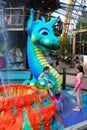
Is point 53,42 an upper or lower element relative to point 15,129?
upper

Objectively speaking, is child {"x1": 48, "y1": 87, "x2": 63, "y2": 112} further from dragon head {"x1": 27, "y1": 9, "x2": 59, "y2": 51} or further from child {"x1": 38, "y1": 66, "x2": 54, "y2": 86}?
dragon head {"x1": 27, "y1": 9, "x2": 59, "y2": 51}

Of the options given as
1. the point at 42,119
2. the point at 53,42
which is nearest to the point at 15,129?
the point at 42,119

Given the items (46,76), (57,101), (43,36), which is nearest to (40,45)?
(43,36)

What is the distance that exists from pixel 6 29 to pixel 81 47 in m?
25.4

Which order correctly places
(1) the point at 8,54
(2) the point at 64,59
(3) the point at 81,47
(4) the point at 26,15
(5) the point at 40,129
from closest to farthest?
(5) the point at 40,129 → (4) the point at 26,15 → (1) the point at 8,54 → (2) the point at 64,59 → (3) the point at 81,47

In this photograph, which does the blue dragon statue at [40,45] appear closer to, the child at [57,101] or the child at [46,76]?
the child at [46,76]

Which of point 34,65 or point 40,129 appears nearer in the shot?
point 40,129

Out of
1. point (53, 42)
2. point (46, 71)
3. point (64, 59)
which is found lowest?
point (64, 59)

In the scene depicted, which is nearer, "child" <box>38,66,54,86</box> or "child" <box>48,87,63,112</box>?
"child" <box>48,87,63,112</box>

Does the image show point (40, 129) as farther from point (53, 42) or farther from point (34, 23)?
point (34, 23)

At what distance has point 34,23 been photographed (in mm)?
8648

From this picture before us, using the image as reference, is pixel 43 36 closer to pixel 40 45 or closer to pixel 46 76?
pixel 40 45

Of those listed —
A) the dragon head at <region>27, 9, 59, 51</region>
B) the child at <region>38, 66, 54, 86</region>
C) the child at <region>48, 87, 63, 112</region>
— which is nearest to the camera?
the child at <region>48, 87, 63, 112</region>

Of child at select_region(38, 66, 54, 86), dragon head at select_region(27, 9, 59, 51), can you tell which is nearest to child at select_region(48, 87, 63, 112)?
child at select_region(38, 66, 54, 86)
